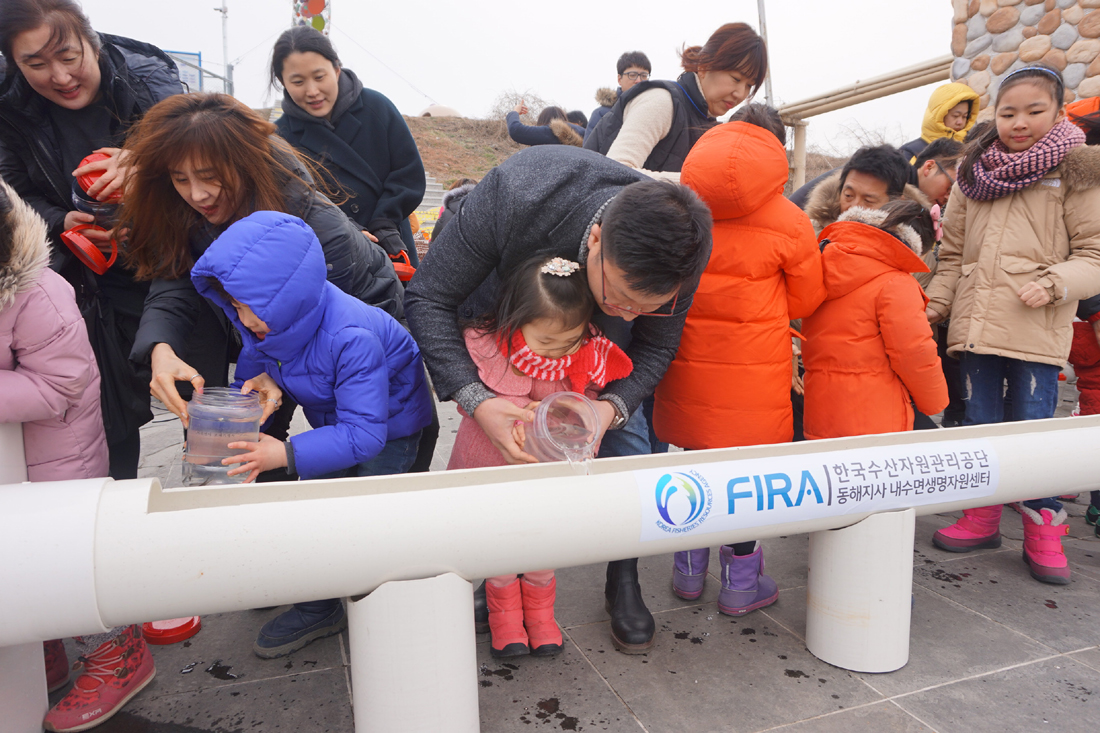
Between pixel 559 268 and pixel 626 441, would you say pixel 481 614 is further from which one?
pixel 559 268

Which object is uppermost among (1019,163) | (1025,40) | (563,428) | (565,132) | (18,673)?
(1025,40)

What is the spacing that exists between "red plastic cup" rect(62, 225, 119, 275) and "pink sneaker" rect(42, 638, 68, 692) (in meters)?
1.09

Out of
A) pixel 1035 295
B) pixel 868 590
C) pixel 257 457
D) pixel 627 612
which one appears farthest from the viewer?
pixel 1035 295

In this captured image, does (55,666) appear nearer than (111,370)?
Yes

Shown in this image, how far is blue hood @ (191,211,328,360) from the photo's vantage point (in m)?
1.59

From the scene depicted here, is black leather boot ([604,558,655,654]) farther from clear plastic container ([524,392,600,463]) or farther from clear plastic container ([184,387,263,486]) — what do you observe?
clear plastic container ([184,387,263,486])

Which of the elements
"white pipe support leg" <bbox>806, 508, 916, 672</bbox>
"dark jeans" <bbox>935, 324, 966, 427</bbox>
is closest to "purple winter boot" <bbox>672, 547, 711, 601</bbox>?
"white pipe support leg" <bbox>806, 508, 916, 672</bbox>

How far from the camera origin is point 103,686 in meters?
1.75

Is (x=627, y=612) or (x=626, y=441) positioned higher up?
(x=626, y=441)

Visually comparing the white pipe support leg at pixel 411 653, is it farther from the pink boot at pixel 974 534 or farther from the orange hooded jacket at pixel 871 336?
the pink boot at pixel 974 534

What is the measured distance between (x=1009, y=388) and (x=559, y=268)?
7.15 feet

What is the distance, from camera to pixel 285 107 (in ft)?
9.18

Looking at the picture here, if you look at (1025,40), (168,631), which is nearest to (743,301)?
(168,631)

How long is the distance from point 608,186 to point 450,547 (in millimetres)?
1025
